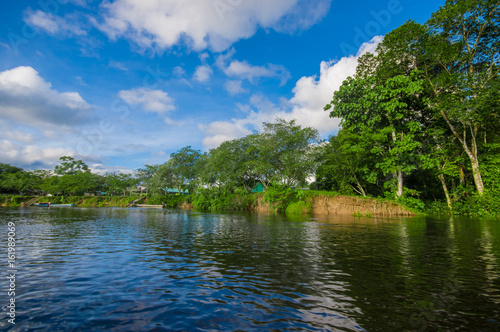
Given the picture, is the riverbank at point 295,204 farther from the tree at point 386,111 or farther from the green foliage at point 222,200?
the tree at point 386,111

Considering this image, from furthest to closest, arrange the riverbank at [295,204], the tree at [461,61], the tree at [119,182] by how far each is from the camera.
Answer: the tree at [119,182] < the riverbank at [295,204] < the tree at [461,61]

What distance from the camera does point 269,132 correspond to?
158 ft

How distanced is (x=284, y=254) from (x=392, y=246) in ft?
18.3

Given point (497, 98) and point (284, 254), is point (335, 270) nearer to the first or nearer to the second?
point (284, 254)

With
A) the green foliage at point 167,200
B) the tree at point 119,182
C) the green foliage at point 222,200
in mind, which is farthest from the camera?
the tree at point 119,182

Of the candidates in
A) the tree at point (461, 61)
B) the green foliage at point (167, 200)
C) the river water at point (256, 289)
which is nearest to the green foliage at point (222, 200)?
the green foliage at point (167, 200)

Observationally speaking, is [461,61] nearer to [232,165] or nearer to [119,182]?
[232,165]

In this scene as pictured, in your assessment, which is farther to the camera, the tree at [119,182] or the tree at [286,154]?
the tree at [119,182]

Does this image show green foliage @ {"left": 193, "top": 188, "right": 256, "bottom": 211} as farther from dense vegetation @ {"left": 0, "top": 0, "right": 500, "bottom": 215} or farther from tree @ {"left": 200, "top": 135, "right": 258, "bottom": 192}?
dense vegetation @ {"left": 0, "top": 0, "right": 500, "bottom": 215}

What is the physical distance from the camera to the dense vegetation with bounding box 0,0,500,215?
97.5ft

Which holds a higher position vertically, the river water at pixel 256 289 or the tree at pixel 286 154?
the tree at pixel 286 154

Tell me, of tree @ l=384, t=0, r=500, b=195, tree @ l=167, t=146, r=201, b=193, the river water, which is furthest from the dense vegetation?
tree @ l=167, t=146, r=201, b=193

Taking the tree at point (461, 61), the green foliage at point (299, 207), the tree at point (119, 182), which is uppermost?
the tree at point (461, 61)

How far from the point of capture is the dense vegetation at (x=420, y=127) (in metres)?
29.7
